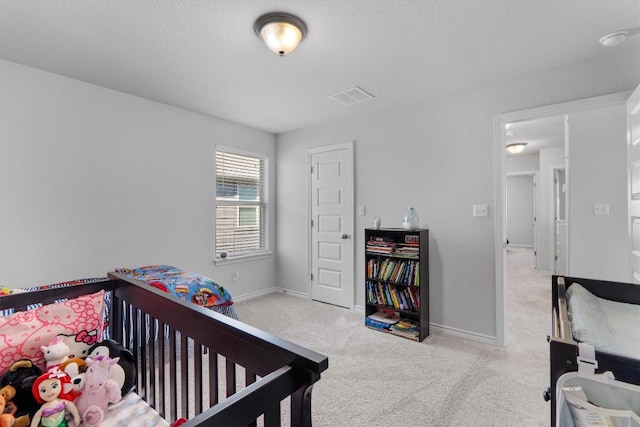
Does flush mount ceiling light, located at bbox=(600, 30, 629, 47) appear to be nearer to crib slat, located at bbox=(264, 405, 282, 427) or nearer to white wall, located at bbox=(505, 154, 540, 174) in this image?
crib slat, located at bbox=(264, 405, 282, 427)

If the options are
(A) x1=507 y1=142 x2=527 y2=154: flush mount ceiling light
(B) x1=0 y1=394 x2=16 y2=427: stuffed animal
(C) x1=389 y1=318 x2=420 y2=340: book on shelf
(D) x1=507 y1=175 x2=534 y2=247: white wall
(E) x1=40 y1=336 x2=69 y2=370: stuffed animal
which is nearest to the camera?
(B) x1=0 y1=394 x2=16 y2=427: stuffed animal

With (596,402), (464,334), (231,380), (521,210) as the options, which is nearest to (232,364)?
(231,380)

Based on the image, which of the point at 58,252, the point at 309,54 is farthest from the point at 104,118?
the point at 309,54

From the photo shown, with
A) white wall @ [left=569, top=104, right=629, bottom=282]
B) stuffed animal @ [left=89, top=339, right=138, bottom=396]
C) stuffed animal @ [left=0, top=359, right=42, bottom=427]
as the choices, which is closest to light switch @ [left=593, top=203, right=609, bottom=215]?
white wall @ [left=569, top=104, right=629, bottom=282]

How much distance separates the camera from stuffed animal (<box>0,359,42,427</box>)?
3.81 feet

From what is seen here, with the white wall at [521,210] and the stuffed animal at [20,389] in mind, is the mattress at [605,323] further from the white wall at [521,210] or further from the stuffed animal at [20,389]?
the white wall at [521,210]

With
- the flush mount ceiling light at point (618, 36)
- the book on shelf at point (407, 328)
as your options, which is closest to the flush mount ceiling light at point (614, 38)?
the flush mount ceiling light at point (618, 36)

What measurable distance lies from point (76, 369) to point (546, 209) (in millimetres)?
6917

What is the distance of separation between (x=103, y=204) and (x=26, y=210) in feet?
1.74

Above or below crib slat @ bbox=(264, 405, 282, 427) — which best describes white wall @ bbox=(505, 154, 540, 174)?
above

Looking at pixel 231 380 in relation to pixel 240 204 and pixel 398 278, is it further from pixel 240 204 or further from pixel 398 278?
pixel 240 204

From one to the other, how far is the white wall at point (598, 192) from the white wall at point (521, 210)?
5653mm

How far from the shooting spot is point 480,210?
2801mm

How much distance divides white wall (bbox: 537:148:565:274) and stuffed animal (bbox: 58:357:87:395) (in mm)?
6697
